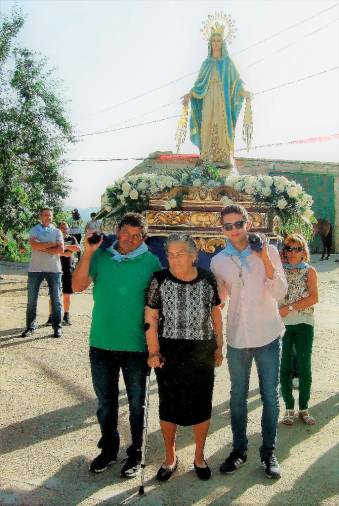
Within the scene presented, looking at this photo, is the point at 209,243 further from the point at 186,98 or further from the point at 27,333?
the point at 27,333

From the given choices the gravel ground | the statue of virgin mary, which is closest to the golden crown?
the statue of virgin mary

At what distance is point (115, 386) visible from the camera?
370 cm

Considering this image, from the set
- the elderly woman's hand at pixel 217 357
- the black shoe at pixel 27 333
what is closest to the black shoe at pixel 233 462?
the elderly woman's hand at pixel 217 357

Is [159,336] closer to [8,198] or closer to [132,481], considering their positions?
[132,481]

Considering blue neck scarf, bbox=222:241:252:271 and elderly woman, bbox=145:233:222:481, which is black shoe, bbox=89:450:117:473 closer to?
elderly woman, bbox=145:233:222:481

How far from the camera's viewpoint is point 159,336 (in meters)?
3.44

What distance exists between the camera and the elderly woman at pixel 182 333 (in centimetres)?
337

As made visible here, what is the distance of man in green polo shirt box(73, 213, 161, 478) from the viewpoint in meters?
3.51

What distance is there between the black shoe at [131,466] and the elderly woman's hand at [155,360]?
0.68 m

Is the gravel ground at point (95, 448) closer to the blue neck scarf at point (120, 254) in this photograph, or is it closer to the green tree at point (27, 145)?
the blue neck scarf at point (120, 254)

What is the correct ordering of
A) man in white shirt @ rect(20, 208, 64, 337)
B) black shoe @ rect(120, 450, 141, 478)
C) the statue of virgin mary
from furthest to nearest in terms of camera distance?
man in white shirt @ rect(20, 208, 64, 337) → the statue of virgin mary → black shoe @ rect(120, 450, 141, 478)

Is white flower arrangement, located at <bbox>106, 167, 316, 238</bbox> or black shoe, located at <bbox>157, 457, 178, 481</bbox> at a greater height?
white flower arrangement, located at <bbox>106, 167, 316, 238</bbox>

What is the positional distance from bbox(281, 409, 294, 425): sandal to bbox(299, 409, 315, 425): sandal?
83mm

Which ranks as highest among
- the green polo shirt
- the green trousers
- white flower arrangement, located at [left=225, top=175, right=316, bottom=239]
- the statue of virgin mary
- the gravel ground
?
the statue of virgin mary
